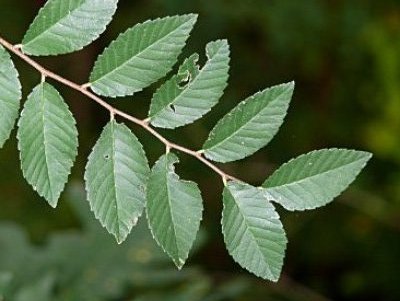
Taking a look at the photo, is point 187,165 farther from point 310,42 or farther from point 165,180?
point 165,180

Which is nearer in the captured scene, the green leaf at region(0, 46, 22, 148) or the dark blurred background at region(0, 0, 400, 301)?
the green leaf at region(0, 46, 22, 148)

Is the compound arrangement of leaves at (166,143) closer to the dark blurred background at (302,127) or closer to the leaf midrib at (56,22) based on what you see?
the leaf midrib at (56,22)

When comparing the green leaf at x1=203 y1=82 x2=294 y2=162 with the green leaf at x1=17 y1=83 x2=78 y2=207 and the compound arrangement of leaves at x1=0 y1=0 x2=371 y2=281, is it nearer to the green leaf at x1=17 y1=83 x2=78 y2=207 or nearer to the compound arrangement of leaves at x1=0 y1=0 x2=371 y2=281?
the compound arrangement of leaves at x1=0 y1=0 x2=371 y2=281

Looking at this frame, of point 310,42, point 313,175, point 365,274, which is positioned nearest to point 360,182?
point 365,274

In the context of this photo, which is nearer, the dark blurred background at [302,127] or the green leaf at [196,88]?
the green leaf at [196,88]

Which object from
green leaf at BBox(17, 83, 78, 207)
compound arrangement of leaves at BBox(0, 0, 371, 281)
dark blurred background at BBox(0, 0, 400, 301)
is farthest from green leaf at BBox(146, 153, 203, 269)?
dark blurred background at BBox(0, 0, 400, 301)

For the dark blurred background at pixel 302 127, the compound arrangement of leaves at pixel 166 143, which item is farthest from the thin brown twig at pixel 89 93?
the dark blurred background at pixel 302 127

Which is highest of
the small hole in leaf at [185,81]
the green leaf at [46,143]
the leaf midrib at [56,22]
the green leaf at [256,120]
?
the leaf midrib at [56,22]

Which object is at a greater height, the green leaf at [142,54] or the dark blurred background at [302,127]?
the green leaf at [142,54]
